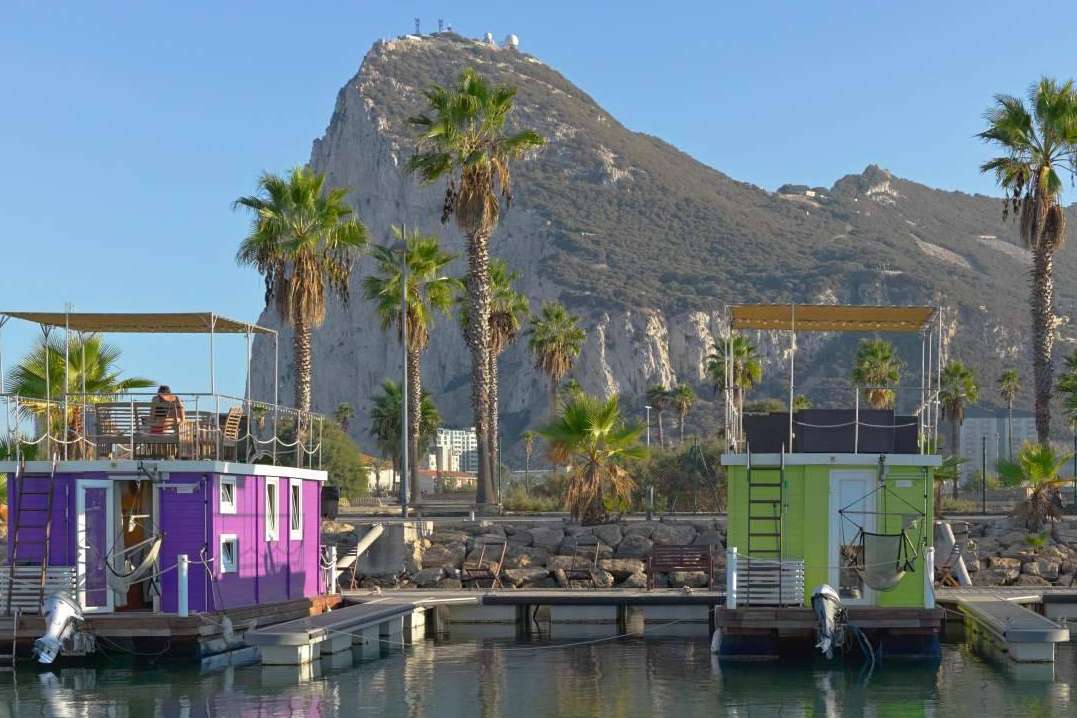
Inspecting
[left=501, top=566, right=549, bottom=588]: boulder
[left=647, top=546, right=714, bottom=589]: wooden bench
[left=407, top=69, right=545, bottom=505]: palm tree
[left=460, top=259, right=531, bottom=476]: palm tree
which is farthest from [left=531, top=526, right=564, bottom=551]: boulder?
[left=460, top=259, right=531, bottom=476]: palm tree

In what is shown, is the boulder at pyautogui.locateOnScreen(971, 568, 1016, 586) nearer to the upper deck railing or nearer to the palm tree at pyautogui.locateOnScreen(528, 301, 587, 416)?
the upper deck railing

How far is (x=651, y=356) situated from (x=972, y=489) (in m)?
91.3

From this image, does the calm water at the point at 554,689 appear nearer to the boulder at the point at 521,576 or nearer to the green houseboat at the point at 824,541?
the green houseboat at the point at 824,541

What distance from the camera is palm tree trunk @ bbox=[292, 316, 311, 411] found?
1636 inches

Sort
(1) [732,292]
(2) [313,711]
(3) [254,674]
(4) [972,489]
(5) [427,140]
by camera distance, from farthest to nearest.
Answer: (1) [732,292] → (4) [972,489] → (5) [427,140] → (3) [254,674] → (2) [313,711]

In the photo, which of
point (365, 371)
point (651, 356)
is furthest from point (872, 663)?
point (365, 371)

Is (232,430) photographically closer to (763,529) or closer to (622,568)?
(763,529)

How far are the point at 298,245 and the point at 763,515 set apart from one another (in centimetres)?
1962

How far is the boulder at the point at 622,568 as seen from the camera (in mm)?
36750

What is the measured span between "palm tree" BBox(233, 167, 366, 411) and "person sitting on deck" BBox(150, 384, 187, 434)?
1456 centimetres

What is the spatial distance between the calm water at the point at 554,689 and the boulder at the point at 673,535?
11228 mm

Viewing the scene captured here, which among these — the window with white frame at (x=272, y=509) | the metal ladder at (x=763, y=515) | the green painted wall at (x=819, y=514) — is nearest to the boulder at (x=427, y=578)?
the window with white frame at (x=272, y=509)

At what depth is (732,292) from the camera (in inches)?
7215

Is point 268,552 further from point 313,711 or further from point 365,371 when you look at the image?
point 365,371
